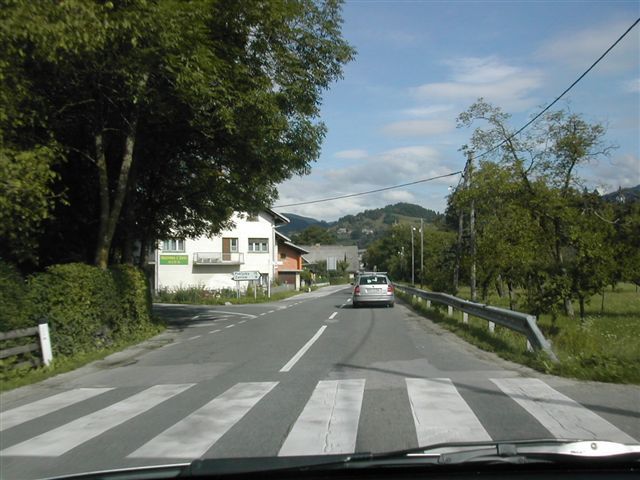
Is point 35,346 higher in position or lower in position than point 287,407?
higher

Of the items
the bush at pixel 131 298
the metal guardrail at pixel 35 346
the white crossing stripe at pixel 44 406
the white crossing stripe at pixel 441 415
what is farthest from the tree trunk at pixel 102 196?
the white crossing stripe at pixel 441 415

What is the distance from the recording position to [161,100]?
1495cm

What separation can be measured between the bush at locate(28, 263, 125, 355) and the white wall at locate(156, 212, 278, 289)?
42762mm

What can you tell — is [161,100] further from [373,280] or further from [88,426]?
[373,280]

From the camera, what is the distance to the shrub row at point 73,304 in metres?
Answer: 11.2

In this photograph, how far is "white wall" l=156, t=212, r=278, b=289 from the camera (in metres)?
57.6

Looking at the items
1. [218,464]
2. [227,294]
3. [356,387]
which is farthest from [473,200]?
[227,294]

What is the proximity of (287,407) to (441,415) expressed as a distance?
6.01 feet

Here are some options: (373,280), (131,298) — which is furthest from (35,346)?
(373,280)

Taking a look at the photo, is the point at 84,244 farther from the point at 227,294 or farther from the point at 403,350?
the point at 227,294

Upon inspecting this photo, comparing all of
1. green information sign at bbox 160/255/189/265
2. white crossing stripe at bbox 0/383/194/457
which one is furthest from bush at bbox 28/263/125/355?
green information sign at bbox 160/255/189/265

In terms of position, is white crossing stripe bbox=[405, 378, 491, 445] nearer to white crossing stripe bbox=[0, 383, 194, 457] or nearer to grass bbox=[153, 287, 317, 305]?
white crossing stripe bbox=[0, 383, 194, 457]

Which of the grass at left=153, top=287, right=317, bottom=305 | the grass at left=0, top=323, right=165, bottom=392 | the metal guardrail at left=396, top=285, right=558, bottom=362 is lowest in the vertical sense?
the grass at left=153, top=287, right=317, bottom=305

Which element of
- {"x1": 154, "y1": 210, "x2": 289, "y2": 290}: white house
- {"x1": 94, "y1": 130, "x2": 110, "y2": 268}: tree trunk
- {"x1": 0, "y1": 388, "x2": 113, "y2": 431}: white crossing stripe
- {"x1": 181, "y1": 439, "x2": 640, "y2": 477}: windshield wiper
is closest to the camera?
{"x1": 181, "y1": 439, "x2": 640, "y2": 477}: windshield wiper
